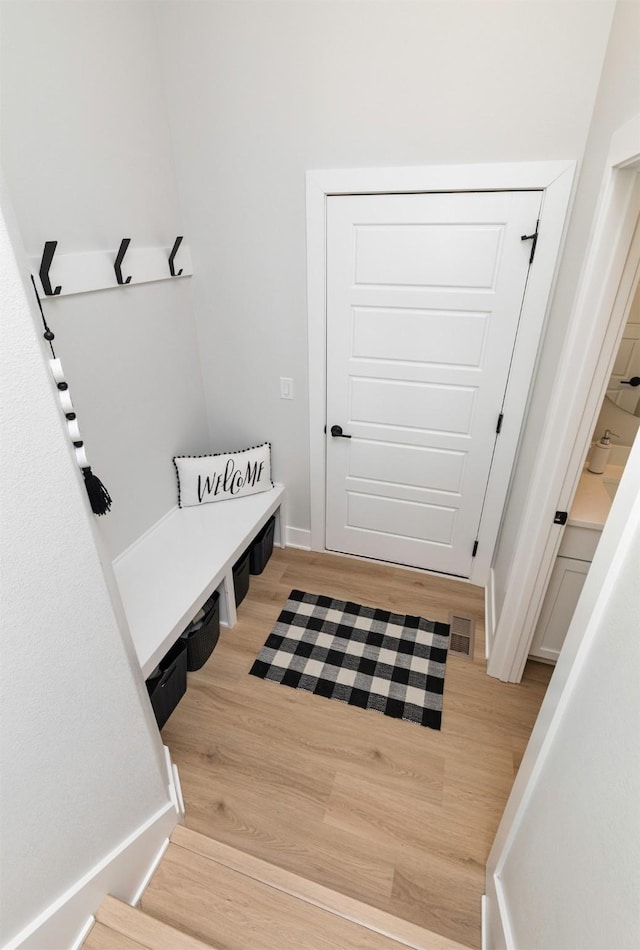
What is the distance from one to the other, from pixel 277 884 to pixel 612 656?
1.27m

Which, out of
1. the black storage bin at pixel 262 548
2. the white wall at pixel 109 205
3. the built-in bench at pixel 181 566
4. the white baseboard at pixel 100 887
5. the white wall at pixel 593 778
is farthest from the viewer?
the black storage bin at pixel 262 548

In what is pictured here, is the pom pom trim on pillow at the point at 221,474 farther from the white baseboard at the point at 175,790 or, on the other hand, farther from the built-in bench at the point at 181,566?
the white baseboard at the point at 175,790

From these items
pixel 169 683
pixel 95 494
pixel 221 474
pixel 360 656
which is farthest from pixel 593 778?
pixel 221 474

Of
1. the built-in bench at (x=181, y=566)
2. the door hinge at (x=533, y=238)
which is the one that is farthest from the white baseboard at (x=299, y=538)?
the door hinge at (x=533, y=238)

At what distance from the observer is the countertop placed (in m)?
1.82

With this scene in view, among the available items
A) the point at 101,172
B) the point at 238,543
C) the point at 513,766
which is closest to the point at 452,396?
the point at 238,543

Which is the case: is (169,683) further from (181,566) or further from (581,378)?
(581,378)

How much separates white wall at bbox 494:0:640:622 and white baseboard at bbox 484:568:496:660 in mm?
93

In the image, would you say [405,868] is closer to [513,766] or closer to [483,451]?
[513,766]

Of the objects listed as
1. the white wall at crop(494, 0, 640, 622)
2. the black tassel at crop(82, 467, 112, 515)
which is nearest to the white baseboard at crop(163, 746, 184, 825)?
the black tassel at crop(82, 467, 112, 515)

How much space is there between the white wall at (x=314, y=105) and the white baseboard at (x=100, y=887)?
6.70ft

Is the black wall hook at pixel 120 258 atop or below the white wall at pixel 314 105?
below

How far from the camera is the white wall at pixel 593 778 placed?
0.71 metres

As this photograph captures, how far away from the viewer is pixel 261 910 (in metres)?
1.36
